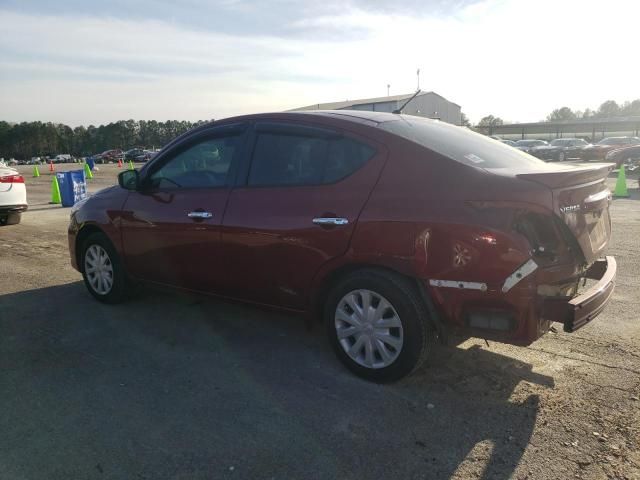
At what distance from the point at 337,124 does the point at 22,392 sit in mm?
2813

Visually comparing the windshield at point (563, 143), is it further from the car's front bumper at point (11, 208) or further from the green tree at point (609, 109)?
the green tree at point (609, 109)

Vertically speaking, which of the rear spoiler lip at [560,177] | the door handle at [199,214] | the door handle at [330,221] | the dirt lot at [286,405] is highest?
the rear spoiler lip at [560,177]

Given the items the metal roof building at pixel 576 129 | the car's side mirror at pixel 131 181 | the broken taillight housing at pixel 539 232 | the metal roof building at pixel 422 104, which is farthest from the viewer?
the metal roof building at pixel 576 129

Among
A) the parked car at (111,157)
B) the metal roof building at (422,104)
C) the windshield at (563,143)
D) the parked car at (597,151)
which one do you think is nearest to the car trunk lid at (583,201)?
the parked car at (597,151)

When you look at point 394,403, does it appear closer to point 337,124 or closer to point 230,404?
point 230,404

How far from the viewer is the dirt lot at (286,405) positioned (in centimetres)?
274

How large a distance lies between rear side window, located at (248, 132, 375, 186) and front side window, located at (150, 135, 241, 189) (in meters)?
0.30

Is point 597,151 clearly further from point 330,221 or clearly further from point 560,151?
point 330,221

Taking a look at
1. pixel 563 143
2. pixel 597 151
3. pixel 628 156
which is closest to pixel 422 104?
pixel 563 143

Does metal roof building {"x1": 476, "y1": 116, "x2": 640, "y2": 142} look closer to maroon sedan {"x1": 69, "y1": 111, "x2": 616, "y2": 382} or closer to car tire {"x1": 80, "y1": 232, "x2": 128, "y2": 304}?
car tire {"x1": 80, "y1": 232, "x2": 128, "y2": 304}

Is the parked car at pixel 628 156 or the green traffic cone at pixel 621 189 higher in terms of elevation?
the parked car at pixel 628 156

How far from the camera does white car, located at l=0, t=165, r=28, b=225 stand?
10.1 meters

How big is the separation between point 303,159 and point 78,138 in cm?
12556

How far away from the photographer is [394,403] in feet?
10.9
